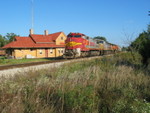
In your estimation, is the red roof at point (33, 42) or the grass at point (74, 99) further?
the red roof at point (33, 42)

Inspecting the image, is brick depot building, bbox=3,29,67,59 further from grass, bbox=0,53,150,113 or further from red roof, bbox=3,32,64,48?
grass, bbox=0,53,150,113

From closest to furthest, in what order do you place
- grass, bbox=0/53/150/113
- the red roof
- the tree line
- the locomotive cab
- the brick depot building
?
1. grass, bbox=0/53/150/113
2. the locomotive cab
3. the brick depot building
4. the red roof
5. the tree line

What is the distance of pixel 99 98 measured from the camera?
13.1ft

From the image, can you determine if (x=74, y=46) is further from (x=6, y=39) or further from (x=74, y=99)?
(x=6, y=39)

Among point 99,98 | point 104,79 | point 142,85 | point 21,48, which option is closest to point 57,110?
point 99,98

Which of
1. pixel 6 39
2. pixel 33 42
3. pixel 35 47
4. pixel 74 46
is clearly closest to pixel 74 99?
pixel 74 46

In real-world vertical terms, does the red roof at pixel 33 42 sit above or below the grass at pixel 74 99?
above

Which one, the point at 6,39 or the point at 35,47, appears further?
the point at 6,39

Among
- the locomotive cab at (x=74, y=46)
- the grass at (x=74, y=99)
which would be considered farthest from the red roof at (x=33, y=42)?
the grass at (x=74, y=99)

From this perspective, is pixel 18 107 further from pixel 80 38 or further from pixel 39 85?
pixel 80 38

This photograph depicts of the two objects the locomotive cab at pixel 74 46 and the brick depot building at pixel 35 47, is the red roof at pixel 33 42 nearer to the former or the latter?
the brick depot building at pixel 35 47

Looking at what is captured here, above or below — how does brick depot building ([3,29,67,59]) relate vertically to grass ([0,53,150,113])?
above

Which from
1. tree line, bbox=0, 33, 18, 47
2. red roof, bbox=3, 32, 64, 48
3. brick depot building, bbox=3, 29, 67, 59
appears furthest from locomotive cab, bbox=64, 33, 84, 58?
tree line, bbox=0, 33, 18, 47

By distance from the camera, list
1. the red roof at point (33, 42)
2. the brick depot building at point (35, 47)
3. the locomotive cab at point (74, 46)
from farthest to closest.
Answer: the red roof at point (33, 42) < the brick depot building at point (35, 47) < the locomotive cab at point (74, 46)
